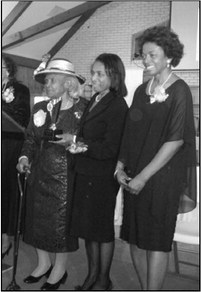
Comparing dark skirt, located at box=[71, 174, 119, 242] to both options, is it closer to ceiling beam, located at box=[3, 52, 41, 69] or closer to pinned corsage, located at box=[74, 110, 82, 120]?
pinned corsage, located at box=[74, 110, 82, 120]

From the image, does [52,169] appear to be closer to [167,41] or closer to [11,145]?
[11,145]

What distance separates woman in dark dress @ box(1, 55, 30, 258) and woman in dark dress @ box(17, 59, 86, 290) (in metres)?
0.43

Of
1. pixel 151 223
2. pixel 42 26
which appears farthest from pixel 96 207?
pixel 42 26

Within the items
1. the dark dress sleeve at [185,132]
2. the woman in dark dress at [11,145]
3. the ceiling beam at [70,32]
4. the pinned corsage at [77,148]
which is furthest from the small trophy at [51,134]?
the ceiling beam at [70,32]

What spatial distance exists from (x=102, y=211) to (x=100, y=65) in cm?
81

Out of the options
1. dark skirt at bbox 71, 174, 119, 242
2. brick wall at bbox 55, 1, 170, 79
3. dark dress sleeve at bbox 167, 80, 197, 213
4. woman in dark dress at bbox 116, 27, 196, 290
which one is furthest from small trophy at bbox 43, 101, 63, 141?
brick wall at bbox 55, 1, 170, 79

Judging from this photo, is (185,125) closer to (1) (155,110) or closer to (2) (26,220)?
(1) (155,110)

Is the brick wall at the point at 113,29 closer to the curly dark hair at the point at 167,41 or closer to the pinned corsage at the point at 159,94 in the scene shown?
the curly dark hair at the point at 167,41

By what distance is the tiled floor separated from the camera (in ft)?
7.52

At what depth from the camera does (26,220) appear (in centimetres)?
225

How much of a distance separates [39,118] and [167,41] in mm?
899

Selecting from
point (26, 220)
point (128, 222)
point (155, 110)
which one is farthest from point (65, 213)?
point (155, 110)

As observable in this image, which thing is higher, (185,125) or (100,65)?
(100,65)

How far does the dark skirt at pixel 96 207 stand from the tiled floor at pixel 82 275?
0.47 meters
